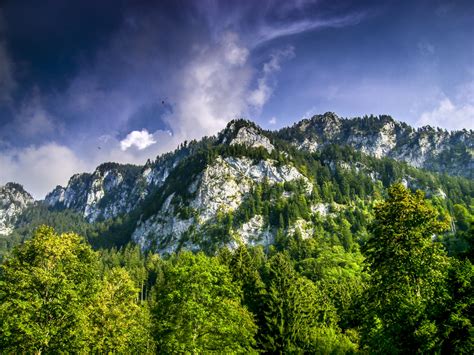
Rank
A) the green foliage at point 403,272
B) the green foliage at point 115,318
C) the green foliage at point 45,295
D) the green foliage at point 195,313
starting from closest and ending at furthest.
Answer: the green foliage at point 403,272 < the green foliage at point 45,295 < the green foliage at point 195,313 < the green foliage at point 115,318

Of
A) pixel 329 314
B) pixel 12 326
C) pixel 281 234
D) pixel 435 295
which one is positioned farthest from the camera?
pixel 281 234

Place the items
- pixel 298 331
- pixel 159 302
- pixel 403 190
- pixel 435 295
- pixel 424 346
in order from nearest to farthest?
pixel 424 346 → pixel 435 295 → pixel 403 190 → pixel 159 302 → pixel 298 331

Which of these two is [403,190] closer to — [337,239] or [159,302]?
[159,302]

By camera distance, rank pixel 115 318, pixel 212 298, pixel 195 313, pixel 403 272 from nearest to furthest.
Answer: pixel 403 272
pixel 195 313
pixel 212 298
pixel 115 318

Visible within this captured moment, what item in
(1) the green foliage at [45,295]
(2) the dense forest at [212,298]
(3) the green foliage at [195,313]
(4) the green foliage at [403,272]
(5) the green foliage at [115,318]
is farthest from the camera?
(5) the green foliage at [115,318]

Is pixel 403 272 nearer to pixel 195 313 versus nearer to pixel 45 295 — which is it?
pixel 195 313

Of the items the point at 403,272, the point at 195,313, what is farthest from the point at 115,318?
the point at 403,272

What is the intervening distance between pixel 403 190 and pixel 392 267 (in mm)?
5703

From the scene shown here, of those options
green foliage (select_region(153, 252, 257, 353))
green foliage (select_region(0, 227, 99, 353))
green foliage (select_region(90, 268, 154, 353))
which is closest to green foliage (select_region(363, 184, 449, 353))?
green foliage (select_region(153, 252, 257, 353))

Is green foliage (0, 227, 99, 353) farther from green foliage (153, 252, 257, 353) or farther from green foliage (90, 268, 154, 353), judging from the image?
green foliage (90, 268, 154, 353)

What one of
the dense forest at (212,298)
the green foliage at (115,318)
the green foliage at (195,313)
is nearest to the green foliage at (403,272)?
the dense forest at (212,298)

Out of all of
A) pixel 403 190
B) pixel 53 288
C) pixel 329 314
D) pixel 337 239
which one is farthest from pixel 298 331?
pixel 337 239

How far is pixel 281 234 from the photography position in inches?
7072

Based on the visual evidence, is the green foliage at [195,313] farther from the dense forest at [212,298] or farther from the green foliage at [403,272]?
the green foliage at [403,272]
